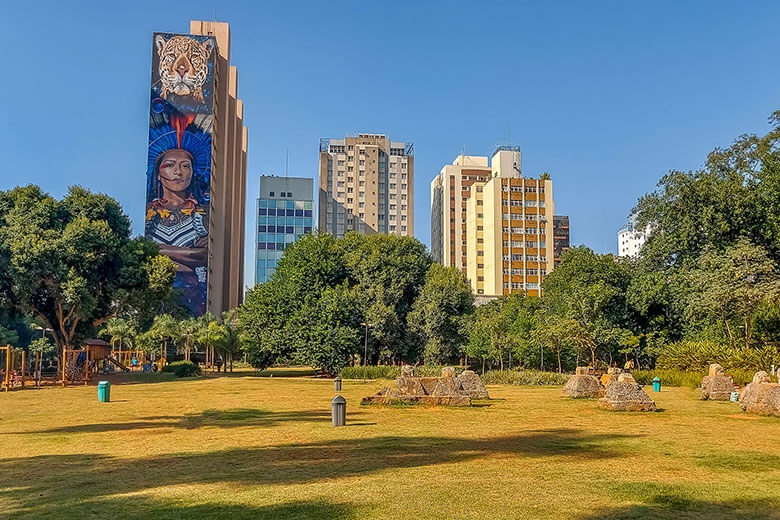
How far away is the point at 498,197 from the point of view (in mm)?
111688

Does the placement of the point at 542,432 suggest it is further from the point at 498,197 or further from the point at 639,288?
the point at 498,197

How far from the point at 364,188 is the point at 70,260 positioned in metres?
109

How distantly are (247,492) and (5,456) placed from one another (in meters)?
7.07

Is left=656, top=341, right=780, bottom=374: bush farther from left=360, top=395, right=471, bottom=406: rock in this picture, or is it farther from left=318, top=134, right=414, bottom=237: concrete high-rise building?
left=318, top=134, right=414, bottom=237: concrete high-rise building

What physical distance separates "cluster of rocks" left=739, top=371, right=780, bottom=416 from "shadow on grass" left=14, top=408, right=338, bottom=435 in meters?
13.7

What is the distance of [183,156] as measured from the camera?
316 ft

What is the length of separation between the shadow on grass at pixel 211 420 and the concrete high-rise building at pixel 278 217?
12099cm

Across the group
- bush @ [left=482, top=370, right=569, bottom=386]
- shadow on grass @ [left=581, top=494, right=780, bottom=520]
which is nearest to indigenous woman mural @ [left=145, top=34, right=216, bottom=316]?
bush @ [left=482, top=370, right=569, bottom=386]

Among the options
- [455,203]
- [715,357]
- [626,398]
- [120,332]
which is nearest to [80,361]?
[120,332]

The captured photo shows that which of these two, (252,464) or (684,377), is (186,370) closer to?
(684,377)

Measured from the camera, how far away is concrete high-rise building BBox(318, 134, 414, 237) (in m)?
147

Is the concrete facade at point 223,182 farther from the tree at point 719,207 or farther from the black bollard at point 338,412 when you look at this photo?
the black bollard at point 338,412

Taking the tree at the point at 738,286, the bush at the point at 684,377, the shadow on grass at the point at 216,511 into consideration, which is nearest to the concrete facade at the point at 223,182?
the bush at the point at 684,377

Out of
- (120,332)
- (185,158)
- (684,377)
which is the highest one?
(185,158)
